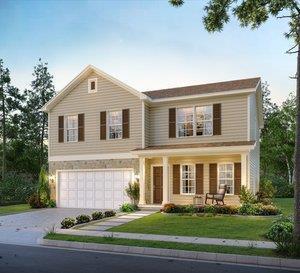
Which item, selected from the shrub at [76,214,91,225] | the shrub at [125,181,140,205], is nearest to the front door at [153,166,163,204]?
the shrub at [125,181,140,205]

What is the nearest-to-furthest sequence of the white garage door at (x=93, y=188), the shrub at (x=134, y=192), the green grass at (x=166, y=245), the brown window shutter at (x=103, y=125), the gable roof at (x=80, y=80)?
Answer: the green grass at (x=166, y=245) < the shrub at (x=134, y=192) < the gable roof at (x=80, y=80) < the white garage door at (x=93, y=188) < the brown window shutter at (x=103, y=125)

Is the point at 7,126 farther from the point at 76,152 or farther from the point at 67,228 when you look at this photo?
the point at 67,228

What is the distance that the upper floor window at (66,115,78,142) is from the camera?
961 inches

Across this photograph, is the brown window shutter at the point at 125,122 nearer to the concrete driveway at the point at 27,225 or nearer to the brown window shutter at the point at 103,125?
the brown window shutter at the point at 103,125

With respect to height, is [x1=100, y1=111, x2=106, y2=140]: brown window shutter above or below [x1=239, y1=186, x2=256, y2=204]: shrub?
above

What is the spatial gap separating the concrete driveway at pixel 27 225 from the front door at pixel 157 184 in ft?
12.3

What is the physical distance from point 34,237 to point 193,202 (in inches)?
370

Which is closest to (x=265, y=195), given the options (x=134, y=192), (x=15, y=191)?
(x=134, y=192)

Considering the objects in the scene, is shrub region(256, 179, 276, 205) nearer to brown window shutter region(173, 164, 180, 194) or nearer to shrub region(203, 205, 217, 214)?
shrub region(203, 205, 217, 214)

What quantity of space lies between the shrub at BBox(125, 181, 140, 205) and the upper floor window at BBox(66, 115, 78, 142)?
4.93m

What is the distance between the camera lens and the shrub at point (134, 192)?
2167 centimetres

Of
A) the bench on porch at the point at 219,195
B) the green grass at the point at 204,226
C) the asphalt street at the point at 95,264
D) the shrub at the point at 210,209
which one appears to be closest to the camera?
the asphalt street at the point at 95,264

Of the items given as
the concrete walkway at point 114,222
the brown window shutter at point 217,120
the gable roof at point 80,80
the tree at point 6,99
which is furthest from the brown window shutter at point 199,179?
the tree at point 6,99

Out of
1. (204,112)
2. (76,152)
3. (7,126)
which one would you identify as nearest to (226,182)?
(204,112)
